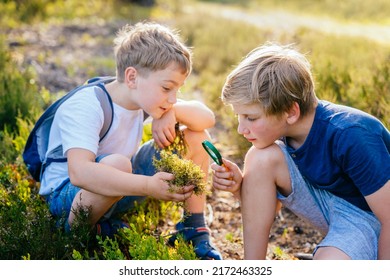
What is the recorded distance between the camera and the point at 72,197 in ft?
10.5

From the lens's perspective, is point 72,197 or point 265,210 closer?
point 265,210

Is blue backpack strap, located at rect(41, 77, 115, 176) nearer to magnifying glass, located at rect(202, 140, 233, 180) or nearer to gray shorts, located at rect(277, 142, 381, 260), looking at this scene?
magnifying glass, located at rect(202, 140, 233, 180)

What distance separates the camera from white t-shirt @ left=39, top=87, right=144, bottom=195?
10.1 feet

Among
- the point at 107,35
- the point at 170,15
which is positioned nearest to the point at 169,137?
the point at 107,35

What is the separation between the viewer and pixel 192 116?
135 inches

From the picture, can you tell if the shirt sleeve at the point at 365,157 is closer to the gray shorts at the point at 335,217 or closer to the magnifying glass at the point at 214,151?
the gray shorts at the point at 335,217

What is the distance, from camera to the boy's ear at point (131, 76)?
3.28 metres

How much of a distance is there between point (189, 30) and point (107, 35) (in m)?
1.54

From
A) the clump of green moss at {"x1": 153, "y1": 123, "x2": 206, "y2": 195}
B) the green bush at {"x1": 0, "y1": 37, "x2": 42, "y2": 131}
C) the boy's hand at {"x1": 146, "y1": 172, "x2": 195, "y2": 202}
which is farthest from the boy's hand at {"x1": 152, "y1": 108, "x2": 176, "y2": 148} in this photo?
the green bush at {"x1": 0, "y1": 37, "x2": 42, "y2": 131}

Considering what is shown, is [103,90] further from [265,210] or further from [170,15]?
[170,15]

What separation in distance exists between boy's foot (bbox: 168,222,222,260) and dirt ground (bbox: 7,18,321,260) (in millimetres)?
204

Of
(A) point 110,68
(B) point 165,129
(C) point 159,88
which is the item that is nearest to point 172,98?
(C) point 159,88

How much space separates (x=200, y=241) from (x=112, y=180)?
2.41 feet

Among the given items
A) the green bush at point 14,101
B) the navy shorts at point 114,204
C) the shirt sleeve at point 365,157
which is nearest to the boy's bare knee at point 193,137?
the navy shorts at point 114,204
